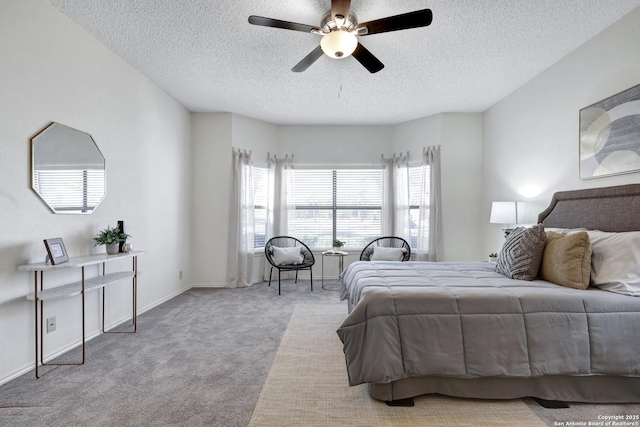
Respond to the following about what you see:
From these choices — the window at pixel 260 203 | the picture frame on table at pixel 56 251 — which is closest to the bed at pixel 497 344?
the picture frame on table at pixel 56 251

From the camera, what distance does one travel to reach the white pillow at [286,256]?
5047 millimetres

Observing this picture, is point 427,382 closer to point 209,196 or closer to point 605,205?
point 605,205

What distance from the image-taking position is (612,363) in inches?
73.0

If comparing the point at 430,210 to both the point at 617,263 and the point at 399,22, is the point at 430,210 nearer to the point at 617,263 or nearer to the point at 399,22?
the point at 617,263

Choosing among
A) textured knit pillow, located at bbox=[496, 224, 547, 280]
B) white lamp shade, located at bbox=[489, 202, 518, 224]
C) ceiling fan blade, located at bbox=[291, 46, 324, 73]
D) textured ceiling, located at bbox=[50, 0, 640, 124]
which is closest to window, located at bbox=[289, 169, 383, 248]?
textured ceiling, located at bbox=[50, 0, 640, 124]

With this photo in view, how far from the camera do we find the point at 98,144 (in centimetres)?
313

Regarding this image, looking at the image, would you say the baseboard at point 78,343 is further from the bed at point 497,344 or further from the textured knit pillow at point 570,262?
the textured knit pillow at point 570,262

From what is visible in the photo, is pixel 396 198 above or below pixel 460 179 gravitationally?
below

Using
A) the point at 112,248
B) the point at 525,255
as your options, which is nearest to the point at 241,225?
the point at 112,248

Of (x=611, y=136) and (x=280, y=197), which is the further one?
(x=280, y=197)

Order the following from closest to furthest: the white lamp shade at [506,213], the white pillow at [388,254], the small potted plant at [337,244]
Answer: the white lamp shade at [506,213]
the white pillow at [388,254]
the small potted plant at [337,244]

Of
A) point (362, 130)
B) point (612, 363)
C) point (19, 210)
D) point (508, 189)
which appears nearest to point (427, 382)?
point (612, 363)

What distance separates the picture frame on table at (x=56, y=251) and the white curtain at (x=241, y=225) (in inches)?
106

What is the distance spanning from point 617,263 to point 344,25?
2581mm
